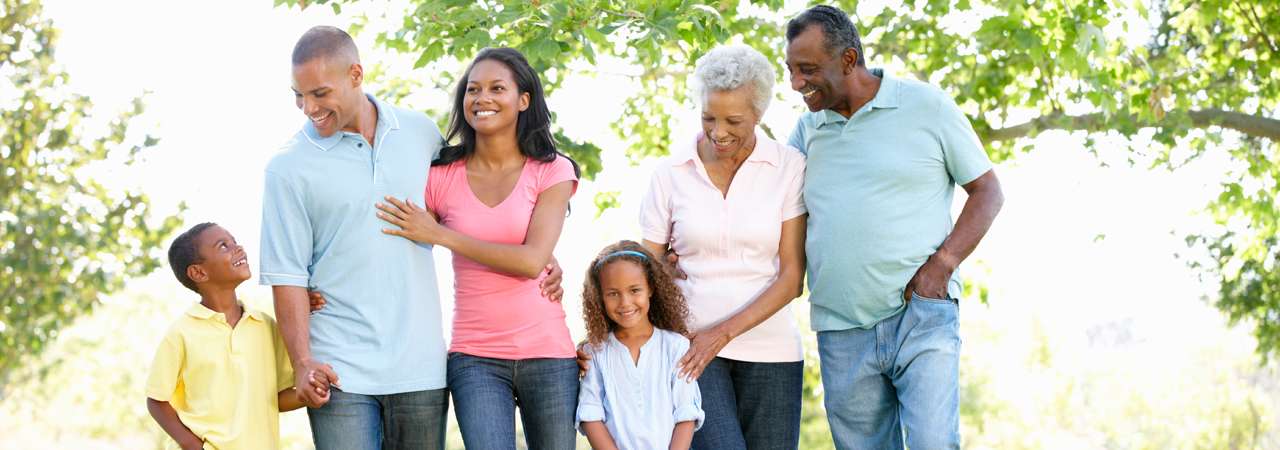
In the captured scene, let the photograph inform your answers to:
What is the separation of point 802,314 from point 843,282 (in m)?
9.63

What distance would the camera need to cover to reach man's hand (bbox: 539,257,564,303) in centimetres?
381

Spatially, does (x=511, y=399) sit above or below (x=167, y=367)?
below

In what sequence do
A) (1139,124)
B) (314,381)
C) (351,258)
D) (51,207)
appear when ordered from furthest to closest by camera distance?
1. (51,207)
2. (1139,124)
3. (351,258)
4. (314,381)

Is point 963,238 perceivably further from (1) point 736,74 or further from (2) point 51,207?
(2) point 51,207

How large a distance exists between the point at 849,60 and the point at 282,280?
67.5 inches

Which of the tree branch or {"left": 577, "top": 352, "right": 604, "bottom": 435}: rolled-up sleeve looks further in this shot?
the tree branch

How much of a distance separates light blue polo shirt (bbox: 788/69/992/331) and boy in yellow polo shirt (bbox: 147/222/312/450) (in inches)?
62.3

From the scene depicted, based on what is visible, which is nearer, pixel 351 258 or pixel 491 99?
pixel 351 258

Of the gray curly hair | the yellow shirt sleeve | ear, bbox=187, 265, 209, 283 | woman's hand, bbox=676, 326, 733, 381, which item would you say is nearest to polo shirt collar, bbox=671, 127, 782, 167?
the gray curly hair

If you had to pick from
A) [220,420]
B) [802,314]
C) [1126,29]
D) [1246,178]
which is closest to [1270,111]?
[1246,178]

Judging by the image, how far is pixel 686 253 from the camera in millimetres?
4012

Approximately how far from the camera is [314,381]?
3.48m

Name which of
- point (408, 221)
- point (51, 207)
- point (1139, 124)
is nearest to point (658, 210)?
point (408, 221)

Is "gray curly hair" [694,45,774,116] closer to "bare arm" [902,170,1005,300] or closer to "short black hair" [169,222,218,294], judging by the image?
"bare arm" [902,170,1005,300]
